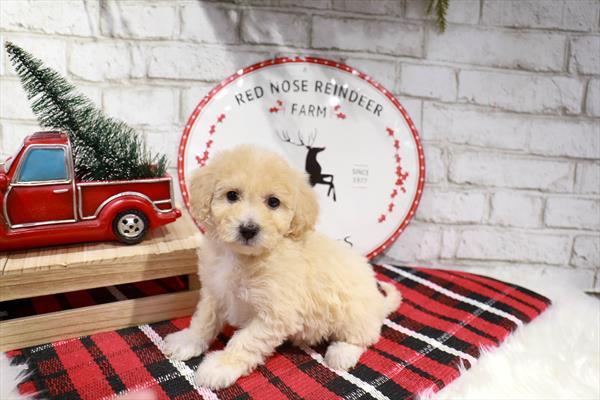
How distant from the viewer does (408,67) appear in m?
1.81

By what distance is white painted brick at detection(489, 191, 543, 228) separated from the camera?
196 cm

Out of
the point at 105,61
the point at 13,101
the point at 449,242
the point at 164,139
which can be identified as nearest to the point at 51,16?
the point at 105,61

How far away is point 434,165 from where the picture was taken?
1912mm

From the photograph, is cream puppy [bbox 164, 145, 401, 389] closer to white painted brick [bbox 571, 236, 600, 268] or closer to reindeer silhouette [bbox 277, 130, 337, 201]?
reindeer silhouette [bbox 277, 130, 337, 201]

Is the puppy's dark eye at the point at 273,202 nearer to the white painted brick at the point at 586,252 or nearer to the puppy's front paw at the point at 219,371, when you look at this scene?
the puppy's front paw at the point at 219,371

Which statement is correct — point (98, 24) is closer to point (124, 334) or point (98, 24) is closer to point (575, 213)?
point (124, 334)

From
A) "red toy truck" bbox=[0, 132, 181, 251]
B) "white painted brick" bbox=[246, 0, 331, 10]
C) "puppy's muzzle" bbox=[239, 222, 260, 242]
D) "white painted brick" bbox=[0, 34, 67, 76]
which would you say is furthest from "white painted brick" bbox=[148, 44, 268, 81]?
"puppy's muzzle" bbox=[239, 222, 260, 242]

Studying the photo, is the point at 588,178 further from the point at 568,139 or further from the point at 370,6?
the point at 370,6

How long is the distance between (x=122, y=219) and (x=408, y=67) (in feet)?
3.93

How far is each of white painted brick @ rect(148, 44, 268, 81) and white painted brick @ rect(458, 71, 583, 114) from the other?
0.83 meters

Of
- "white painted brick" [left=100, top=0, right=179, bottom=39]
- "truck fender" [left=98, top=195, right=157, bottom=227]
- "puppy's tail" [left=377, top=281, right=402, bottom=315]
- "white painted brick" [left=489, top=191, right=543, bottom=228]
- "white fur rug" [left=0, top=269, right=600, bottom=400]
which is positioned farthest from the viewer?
"white painted brick" [left=489, top=191, right=543, bottom=228]

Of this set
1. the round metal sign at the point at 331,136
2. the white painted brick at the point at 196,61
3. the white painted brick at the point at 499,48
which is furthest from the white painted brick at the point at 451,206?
the white painted brick at the point at 196,61

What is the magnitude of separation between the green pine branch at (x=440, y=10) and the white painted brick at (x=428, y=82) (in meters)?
0.16

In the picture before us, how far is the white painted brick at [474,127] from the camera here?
1.87 m
